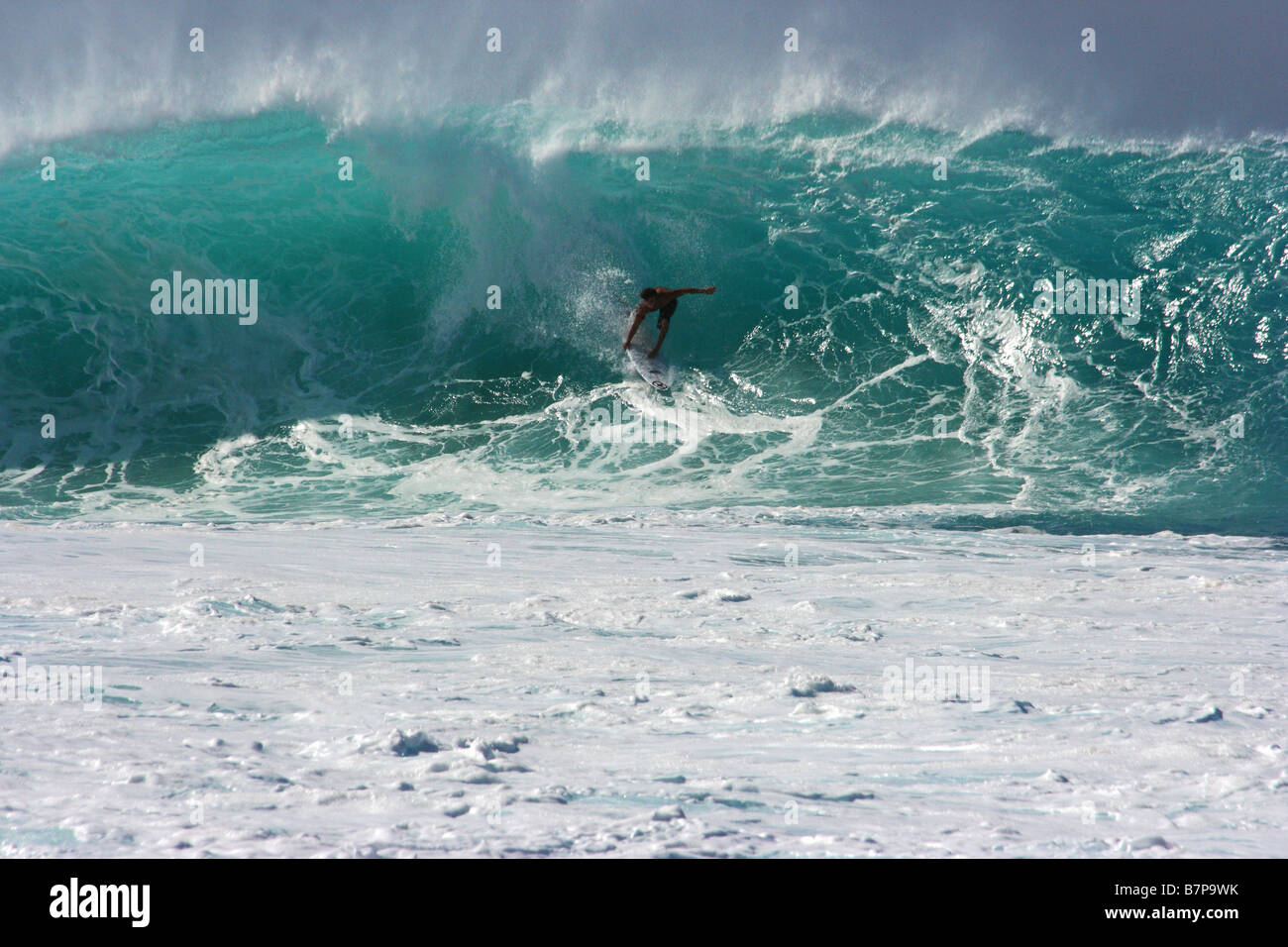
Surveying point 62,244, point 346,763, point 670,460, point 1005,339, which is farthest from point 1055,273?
point 62,244

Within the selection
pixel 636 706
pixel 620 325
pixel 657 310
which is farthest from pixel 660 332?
pixel 636 706

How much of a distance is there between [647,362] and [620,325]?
2.66ft

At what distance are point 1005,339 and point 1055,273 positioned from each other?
1.82m

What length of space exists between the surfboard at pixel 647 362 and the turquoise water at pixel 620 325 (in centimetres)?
23

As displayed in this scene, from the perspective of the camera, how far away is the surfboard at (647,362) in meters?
13.8

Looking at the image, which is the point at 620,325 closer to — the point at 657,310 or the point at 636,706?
the point at 657,310

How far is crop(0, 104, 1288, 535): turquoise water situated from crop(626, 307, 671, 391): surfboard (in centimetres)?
23

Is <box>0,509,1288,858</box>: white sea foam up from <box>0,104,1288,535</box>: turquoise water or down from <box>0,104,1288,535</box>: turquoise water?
down

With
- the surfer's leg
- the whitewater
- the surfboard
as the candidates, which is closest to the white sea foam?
the whitewater

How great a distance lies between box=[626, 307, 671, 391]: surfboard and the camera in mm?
13766

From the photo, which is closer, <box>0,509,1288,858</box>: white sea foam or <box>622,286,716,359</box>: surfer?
<box>0,509,1288,858</box>: white sea foam

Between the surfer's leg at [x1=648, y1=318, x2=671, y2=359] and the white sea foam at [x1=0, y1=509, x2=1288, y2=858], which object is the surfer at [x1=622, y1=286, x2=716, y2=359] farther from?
the white sea foam at [x1=0, y1=509, x2=1288, y2=858]

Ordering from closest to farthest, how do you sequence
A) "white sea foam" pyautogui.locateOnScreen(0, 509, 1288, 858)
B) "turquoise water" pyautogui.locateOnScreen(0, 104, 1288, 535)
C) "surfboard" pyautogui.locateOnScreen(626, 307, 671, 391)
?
"white sea foam" pyautogui.locateOnScreen(0, 509, 1288, 858) < "turquoise water" pyautogui.locateOnScreen(0, 104, 1288, 535) < "surfboard" pyautogui.locateOnScreen(626, 307, 671, 391)

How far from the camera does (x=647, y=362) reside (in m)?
14.1
